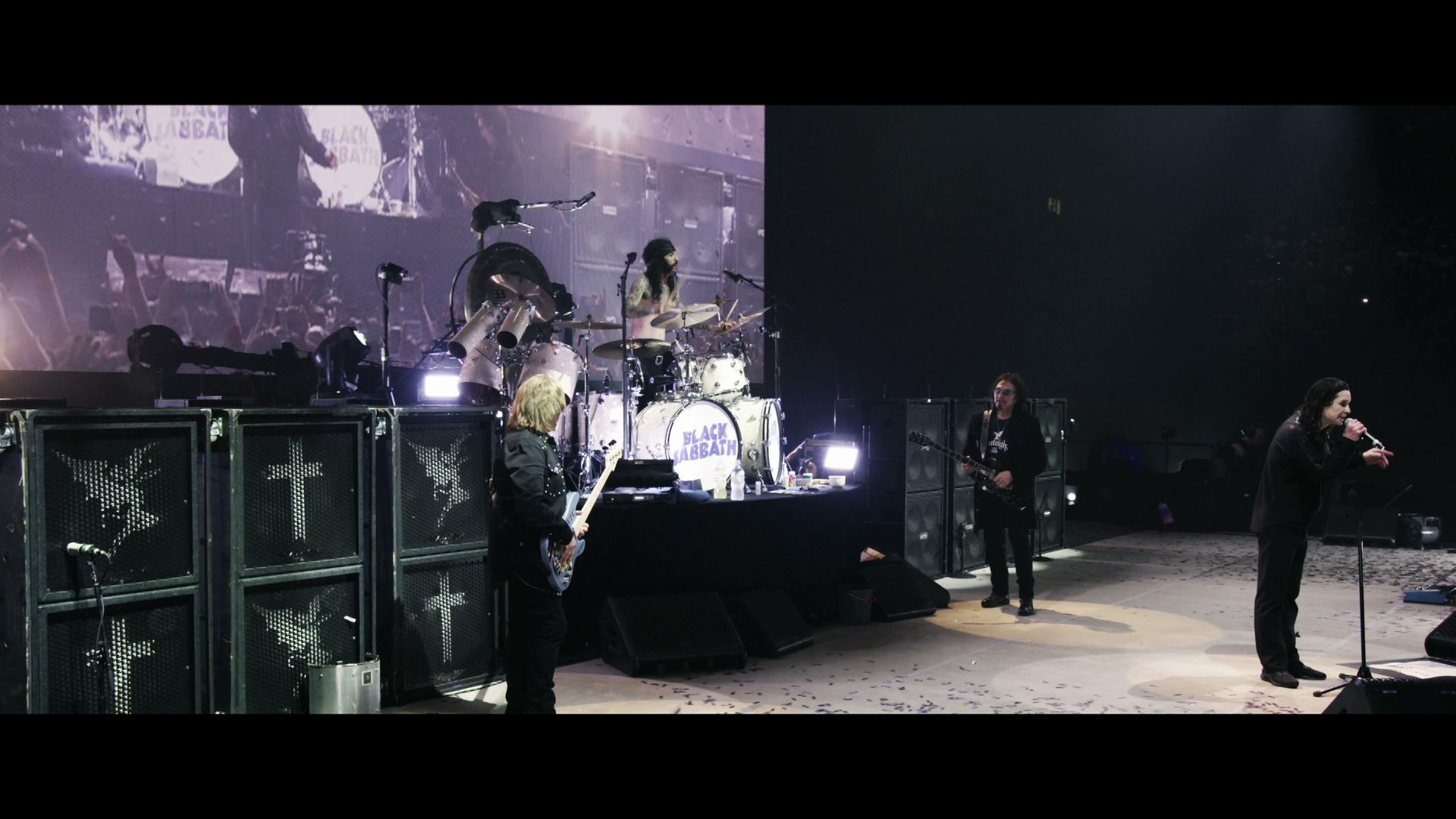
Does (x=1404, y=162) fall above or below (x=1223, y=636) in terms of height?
above

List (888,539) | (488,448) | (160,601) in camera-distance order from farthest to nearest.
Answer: (888,539) < (488,448) < (160,601)

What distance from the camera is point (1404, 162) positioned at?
1308cm

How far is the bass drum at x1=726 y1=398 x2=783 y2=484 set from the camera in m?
9.23

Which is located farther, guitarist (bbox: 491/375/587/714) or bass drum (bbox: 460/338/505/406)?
bass drum (bbox: 460/338/505/406)

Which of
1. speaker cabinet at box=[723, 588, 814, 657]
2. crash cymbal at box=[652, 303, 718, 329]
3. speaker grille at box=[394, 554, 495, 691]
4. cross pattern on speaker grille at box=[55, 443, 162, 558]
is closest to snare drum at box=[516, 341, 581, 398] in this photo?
crash cymbal at box=[652, 303, 718, 329]

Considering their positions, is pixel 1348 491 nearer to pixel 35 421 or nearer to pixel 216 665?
pixel 216 665

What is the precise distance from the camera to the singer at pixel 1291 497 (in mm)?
6062

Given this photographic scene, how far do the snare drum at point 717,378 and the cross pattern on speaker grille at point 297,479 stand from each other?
4.85 metres

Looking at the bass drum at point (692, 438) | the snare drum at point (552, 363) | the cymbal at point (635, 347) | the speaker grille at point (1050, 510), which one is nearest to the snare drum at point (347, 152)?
the snare drum at point (552, 363)

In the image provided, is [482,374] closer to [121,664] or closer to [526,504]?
[526,504]

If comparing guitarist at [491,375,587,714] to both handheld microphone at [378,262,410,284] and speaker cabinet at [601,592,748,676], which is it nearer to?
speaker cabinet at [601,592,748,676]

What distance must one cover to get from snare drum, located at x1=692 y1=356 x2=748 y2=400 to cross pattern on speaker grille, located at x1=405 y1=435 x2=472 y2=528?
12.9 ft

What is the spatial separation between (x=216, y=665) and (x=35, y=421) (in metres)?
1.54
